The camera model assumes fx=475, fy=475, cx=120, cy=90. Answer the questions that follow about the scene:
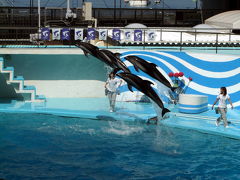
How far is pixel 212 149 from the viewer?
16.2m

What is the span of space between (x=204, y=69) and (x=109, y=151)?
904 centimetres

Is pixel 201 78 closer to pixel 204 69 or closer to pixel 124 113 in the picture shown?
pixel 204 69

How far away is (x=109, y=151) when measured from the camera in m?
15.7

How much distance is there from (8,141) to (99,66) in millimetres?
8987

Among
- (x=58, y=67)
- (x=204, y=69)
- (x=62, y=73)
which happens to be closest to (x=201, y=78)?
(x=204, y=69)

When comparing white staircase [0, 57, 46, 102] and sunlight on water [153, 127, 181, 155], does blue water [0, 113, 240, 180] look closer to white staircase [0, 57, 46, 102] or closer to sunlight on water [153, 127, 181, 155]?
sunlight on water [153, 127, 181, 155]

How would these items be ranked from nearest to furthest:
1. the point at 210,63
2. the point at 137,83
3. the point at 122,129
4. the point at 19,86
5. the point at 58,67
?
the point at 137,83 → the point at 122,129 → the point at 210,63 → the point at 19,86 → the point at 58,67

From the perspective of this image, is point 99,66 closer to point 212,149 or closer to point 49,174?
point 212,149

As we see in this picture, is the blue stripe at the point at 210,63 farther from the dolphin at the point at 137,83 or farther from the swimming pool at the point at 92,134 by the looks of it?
the dolphin at the point at 137,83

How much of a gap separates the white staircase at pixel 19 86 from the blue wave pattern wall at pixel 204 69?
447 centimetres

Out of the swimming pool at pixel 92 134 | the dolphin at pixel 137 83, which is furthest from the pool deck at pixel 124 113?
the dolphin at pixel 137 83

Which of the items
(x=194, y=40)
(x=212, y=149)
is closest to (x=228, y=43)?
(x=194, y=40)

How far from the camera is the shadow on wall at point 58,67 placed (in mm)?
24469

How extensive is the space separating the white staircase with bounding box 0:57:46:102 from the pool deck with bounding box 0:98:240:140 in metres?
0.49
